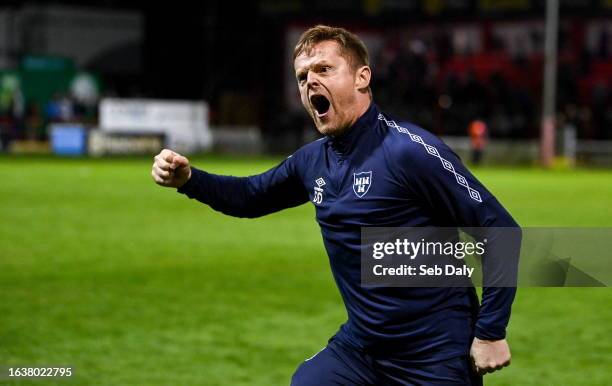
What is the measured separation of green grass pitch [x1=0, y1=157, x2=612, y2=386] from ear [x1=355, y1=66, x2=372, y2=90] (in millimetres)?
3455

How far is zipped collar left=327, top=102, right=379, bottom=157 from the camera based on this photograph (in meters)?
4.14

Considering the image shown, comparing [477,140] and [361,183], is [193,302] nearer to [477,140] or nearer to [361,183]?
[361,183]

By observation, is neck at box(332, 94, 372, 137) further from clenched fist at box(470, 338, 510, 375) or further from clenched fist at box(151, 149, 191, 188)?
clenched fist at box(470, 338, 510, 375)

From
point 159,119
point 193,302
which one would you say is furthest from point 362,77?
point 159,119

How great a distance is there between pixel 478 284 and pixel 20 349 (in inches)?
187

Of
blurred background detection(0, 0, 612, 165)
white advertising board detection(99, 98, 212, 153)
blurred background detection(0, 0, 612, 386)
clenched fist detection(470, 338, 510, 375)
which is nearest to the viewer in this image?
clenched fist detection(470, 338, 510, 375)

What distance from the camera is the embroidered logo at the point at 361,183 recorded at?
13.4ft

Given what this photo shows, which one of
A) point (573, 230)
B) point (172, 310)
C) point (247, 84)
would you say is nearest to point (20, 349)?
point (172, 310)

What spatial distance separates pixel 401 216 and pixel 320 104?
522mm

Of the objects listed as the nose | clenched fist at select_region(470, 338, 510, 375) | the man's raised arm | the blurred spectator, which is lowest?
the blurred spectator

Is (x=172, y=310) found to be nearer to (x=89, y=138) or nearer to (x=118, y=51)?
(x=89, y=138)

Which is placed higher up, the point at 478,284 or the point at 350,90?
the point at 350,90

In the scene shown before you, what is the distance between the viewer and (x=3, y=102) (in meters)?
46.4

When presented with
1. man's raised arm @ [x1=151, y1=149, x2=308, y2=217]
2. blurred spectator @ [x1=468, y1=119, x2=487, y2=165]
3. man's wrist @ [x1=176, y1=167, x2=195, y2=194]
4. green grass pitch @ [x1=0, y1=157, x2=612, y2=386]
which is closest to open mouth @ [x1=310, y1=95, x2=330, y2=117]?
man's raised arm @ [x1=151, y1=149, x2=308, y2=217]
